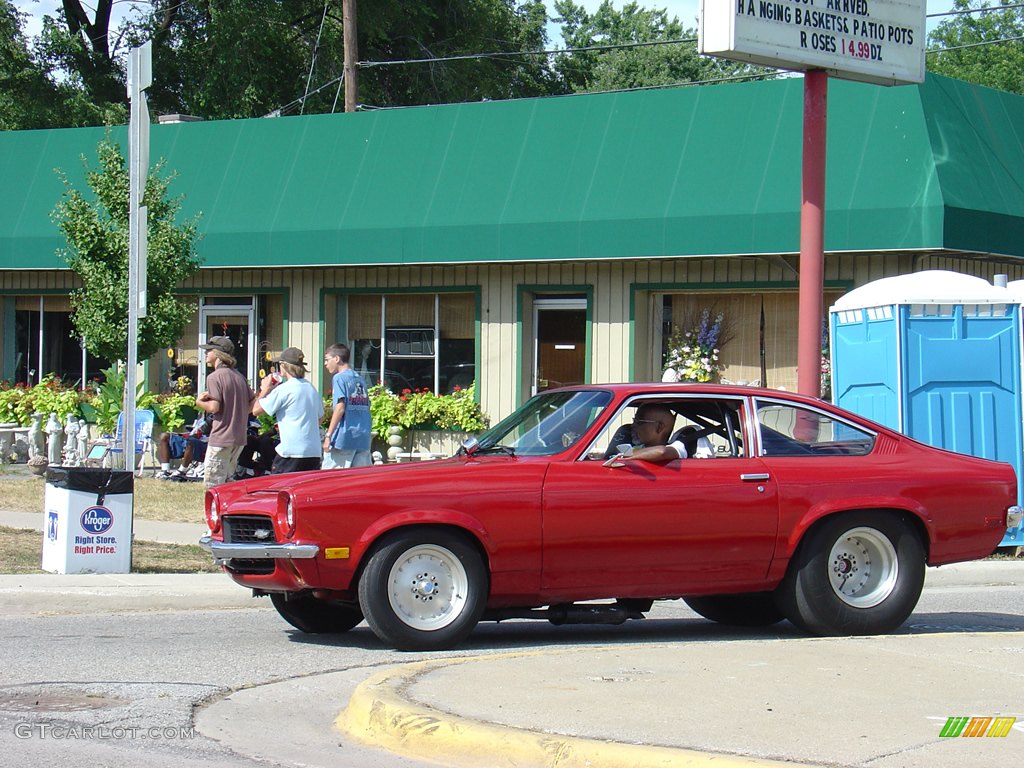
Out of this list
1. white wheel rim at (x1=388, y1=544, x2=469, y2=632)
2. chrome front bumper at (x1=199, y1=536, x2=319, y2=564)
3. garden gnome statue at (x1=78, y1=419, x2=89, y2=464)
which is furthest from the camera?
garden gnome statue at (x1=78, y1=419, x2=89, y2=464)

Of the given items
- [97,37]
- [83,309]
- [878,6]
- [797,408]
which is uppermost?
[97,37]

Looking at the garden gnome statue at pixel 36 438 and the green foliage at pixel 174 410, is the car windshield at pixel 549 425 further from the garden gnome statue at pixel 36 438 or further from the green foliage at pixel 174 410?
the garden gnome statue at pixel 36 438

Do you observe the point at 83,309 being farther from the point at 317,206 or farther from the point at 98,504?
the point at 98,504

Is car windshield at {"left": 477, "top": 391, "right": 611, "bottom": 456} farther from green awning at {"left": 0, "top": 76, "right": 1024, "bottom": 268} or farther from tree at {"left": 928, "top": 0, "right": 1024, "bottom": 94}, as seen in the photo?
tree at {"left": 928, "top": 0, "right": 1024, "bottom": 94}

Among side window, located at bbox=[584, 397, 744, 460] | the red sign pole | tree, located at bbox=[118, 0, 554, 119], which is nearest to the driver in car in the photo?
side window, located at bbox=[584, 397, 744, 460]

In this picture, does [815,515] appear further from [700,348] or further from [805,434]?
[700,348]

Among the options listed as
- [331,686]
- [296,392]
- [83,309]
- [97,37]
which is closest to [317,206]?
[83,309]

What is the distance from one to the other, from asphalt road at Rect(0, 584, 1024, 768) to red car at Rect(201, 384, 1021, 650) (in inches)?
13.4

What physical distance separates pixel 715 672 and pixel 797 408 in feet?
8.39

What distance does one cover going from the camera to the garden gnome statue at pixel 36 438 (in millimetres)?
21672

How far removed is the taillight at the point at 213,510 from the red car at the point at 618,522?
0.06 feet

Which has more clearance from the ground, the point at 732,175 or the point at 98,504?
the point at 732,175

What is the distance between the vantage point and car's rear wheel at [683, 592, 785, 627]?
30.9 ft

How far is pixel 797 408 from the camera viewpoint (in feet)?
30.1
